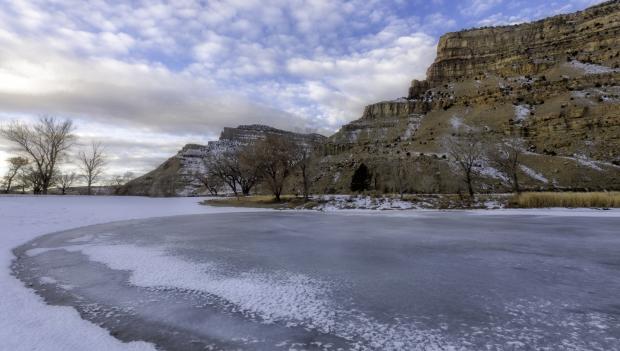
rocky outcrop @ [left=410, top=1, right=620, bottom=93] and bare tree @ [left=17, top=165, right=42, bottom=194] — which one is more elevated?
rocky outcrop @ [left=410, top=1, right=620, bottom=93]

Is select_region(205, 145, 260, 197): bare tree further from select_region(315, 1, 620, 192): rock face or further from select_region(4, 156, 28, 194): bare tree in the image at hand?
select_region(4, 156, 28, 194): bare tree

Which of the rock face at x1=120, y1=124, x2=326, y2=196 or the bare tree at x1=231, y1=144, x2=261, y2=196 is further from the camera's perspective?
the rock face at x1=120, y1=124, x2=326, y2=196

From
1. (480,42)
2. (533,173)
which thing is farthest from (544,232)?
(480,42)

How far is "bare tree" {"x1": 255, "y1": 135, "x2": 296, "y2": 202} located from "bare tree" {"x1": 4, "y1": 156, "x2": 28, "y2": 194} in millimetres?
36247

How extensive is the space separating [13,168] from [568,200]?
71.9m

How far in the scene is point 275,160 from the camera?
114ft

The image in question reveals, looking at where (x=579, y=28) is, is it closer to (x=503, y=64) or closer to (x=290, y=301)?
(x=503, y=64)

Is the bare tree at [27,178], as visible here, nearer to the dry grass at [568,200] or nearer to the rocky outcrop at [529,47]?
the dry grass at [568,200]

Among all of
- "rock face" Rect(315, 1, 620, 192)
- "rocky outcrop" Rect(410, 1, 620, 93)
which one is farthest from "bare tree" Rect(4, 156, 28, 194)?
"rocky outcrop" Rect(410, 1, 620, 93)

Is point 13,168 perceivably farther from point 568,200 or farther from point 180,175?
point 568,200

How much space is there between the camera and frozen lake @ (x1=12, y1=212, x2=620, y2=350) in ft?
11.3

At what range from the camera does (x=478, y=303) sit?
4484 millimetres

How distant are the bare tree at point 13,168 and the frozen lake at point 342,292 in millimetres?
52003

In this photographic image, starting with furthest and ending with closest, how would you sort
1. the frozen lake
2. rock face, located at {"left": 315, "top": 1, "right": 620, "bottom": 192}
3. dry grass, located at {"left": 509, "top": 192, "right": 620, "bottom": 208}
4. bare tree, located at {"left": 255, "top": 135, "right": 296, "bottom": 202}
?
rock face, located at {"left": 315, "top": 1, "right": 620, "bottom": 192} < bare tree, located at {"left": 255, "top": 135, "right": 296, "bottom": 202} < dry grass, located at {"left": 509, "top": 192, "right": 620, "bottom": 208} < the frozen lake
